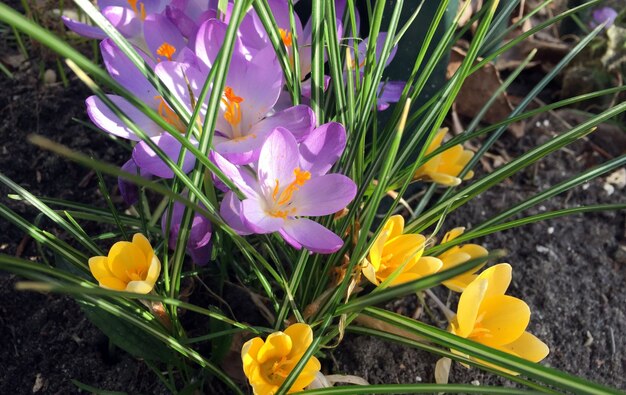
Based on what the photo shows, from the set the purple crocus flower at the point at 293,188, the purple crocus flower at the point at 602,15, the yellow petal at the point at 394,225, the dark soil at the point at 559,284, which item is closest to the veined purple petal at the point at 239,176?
the purple crocus flower at the point at 293,188

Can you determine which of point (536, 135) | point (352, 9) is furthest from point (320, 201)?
point (536, 135)

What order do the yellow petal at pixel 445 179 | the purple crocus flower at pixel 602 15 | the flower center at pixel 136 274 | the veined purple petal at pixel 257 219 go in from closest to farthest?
the veined purple petal at pixel 257 219 < the flower center at pixel 136 274 < the yellow petal at pixel 445 179 < the purple crocus flower at pixel 602 15

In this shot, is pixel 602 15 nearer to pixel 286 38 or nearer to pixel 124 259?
pixel 286 38

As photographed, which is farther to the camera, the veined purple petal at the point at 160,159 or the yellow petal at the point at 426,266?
the yellow petal at the point at 426,266

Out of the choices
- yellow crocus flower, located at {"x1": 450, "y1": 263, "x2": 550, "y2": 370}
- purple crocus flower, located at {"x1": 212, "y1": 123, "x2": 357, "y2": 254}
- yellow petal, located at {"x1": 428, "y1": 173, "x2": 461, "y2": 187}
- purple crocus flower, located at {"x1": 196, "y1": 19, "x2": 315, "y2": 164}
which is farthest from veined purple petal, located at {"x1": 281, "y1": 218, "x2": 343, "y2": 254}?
yellow petal, located at {"x1": 428, "y1": 173, "x2": 461, "y2": 187}

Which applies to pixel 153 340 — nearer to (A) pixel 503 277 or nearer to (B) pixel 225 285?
(B) pixel 225 285

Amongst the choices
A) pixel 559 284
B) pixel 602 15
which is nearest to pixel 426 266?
pixel 559 284

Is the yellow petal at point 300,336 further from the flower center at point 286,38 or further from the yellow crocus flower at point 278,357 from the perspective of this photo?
the flower center at point 286,38

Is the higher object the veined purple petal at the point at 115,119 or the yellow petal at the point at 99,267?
the veined purple petal at the point at 115,119
